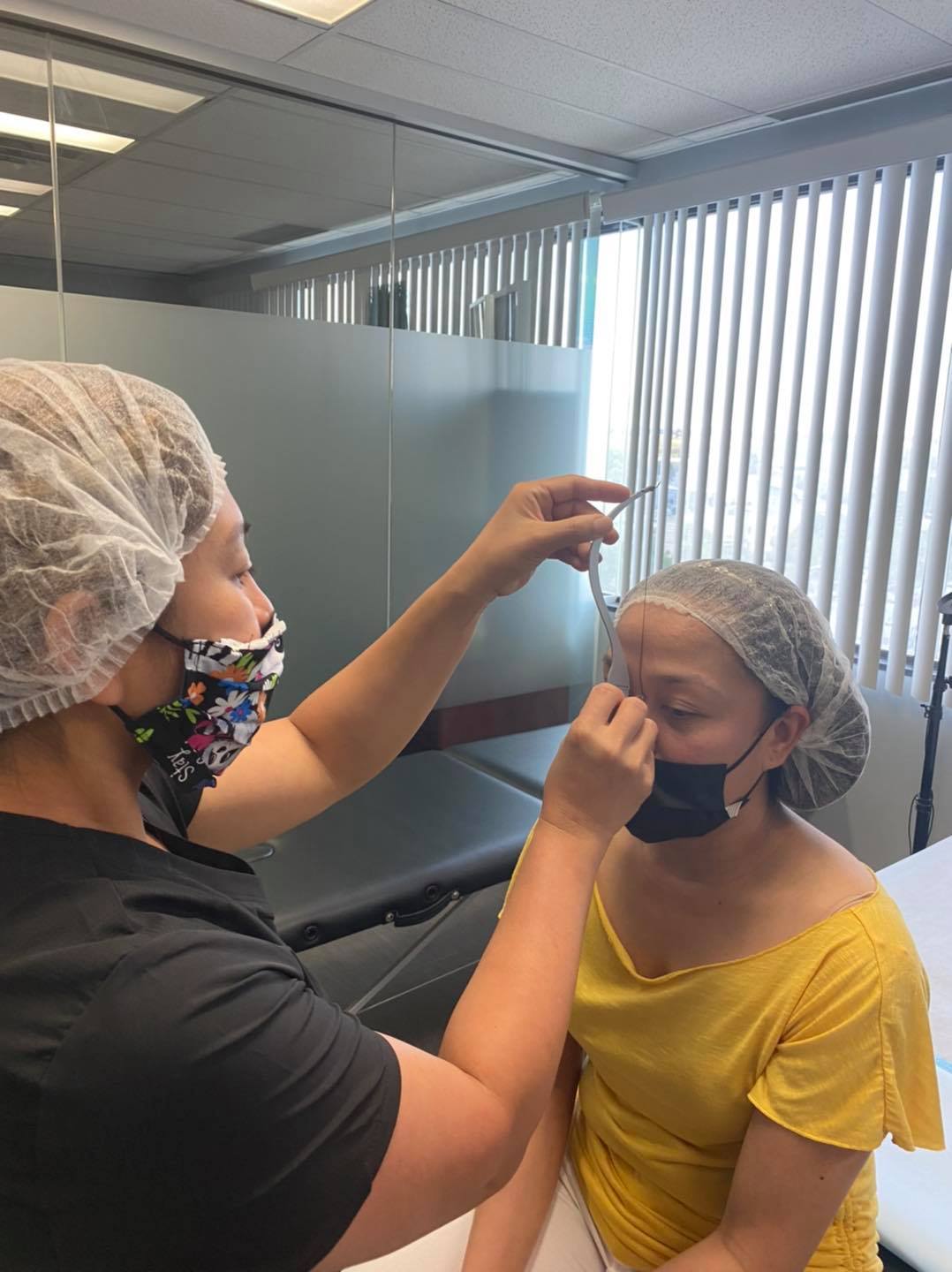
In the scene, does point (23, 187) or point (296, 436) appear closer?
point (23, 187)

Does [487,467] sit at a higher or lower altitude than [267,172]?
lower

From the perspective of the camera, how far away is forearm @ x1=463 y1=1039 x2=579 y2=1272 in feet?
3.65

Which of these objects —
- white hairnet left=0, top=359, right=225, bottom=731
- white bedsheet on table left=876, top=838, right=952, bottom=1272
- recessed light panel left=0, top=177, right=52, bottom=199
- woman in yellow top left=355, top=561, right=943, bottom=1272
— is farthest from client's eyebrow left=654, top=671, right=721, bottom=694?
recessed light panel left=0, top=177, right=52, bottom=199

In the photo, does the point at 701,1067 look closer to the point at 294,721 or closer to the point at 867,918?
the point at 867,918

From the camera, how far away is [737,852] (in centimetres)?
116

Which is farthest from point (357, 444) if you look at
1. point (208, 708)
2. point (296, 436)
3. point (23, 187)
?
point (208, 708)

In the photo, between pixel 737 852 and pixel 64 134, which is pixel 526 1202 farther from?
pixel 64 134

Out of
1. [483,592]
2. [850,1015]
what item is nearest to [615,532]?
[483,592]

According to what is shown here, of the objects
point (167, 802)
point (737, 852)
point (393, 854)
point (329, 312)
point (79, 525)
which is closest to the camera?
point (79, 525)

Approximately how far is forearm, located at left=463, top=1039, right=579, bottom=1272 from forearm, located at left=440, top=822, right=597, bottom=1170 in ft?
1.10

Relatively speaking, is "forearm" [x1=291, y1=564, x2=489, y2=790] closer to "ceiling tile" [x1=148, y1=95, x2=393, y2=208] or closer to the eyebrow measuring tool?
the eyebrow measuring tool

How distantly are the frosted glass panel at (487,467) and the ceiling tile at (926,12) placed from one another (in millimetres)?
1460

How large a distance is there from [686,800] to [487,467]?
2260 millimetres

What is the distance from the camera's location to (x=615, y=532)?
1078 millimetres
